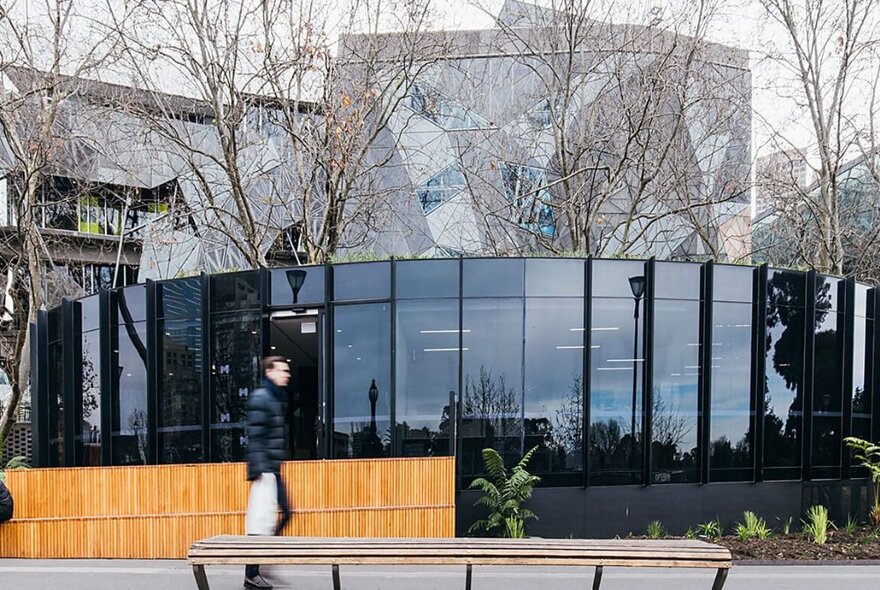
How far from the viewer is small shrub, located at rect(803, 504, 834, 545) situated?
9.24m

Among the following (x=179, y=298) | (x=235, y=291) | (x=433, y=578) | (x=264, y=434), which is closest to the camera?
(x=264, y=434)

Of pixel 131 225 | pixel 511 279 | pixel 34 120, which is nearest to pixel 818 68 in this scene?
pixel 511 279

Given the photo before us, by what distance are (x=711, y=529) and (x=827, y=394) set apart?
3.40 metres

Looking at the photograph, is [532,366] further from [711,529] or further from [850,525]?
[850,525]

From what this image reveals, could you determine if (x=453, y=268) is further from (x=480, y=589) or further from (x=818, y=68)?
(x=818, y=68)

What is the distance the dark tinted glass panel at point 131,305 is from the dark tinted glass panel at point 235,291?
1.47 m

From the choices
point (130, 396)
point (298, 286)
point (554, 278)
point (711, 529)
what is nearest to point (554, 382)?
point (554, 278)

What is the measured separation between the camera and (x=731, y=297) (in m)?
11.2

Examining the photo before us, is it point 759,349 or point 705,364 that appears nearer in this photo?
point 705,364

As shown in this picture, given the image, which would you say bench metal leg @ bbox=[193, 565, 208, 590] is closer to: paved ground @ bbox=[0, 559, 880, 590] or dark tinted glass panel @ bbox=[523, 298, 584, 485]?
paved ground @ bbox=[0, 559, 880, 590]

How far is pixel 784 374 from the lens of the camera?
11.4m

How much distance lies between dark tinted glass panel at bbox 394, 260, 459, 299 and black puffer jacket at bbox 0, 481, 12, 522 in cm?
561

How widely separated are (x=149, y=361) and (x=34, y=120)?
30.3ft

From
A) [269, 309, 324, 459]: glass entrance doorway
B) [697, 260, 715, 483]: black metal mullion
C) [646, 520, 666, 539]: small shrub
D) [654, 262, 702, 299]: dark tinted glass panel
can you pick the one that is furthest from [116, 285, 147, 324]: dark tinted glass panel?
[697, 260, 715, 483]: black metal mullion
